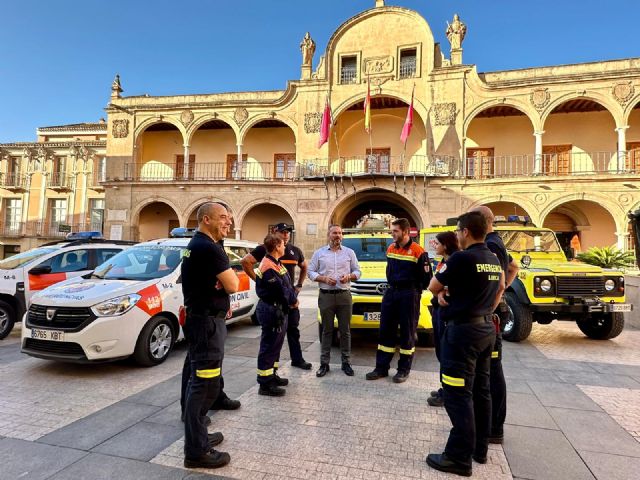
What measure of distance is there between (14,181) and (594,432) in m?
33.9

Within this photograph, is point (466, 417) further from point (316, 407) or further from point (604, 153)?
point (604, 153)

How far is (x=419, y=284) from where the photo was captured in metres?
4.42

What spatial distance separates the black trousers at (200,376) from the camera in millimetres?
2639

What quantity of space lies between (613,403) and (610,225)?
1749cm

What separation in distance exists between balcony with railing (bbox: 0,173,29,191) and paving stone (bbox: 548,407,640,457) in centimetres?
3280

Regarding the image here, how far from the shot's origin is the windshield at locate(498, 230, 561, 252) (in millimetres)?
7516

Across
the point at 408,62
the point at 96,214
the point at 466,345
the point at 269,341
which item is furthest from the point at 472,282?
the point at 96,214

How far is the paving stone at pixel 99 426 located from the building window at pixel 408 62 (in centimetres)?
1940

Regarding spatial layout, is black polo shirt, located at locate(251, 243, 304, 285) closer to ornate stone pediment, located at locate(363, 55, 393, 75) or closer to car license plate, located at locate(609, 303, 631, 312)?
car license plate, located at locate(609, 303, 631, 312)

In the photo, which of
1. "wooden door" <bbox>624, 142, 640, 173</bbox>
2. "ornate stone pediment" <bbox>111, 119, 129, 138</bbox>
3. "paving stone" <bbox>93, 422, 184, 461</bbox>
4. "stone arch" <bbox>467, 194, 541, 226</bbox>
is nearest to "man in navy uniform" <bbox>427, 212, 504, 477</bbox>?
"paving stone" <bbox>93, 422, 184, 461</bbox>

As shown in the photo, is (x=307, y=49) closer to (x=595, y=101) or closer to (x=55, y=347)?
(x=595, y=101)

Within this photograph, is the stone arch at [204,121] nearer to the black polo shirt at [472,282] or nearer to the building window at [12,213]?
the building window at [12,213]

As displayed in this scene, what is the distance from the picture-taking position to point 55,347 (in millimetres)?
4414

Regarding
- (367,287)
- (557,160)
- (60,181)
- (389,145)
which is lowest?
(367,287)
